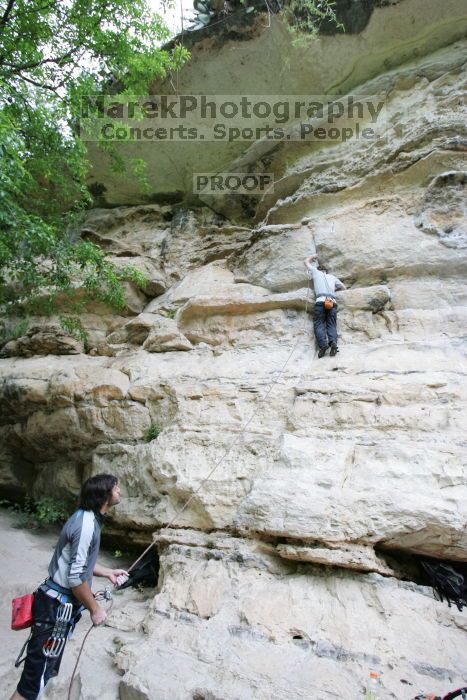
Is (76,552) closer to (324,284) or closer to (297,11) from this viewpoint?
(324,284)

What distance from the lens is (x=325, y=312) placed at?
6.42 metres

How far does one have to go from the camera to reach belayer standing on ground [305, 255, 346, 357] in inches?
244

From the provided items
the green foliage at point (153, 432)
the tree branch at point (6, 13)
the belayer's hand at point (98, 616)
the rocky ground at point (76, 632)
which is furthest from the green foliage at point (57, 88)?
the belayer's hand at point (98, 616)

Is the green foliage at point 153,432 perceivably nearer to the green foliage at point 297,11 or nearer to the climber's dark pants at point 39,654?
the climber's dark pants at point 39,654

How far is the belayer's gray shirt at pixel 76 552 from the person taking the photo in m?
2.75

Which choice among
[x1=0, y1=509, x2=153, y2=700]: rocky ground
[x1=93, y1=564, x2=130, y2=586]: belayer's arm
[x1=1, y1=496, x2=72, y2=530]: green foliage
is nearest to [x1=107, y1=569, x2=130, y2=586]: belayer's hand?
[x1=93, y1=564, x2=130, y2=586]: belayer's arm

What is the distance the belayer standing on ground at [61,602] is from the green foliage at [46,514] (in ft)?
12.7

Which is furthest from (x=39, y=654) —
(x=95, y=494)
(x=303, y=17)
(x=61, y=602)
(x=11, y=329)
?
(x=303, y=17)

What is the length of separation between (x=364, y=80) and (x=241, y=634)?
11382 mm

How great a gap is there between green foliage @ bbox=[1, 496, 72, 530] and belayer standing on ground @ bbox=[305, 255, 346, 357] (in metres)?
4.67

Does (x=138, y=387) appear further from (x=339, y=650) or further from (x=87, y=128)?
(x=87, y=128)

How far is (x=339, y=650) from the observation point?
3311 mm

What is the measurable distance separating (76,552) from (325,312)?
189 inches

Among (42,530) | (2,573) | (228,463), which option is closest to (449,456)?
(228,463)
